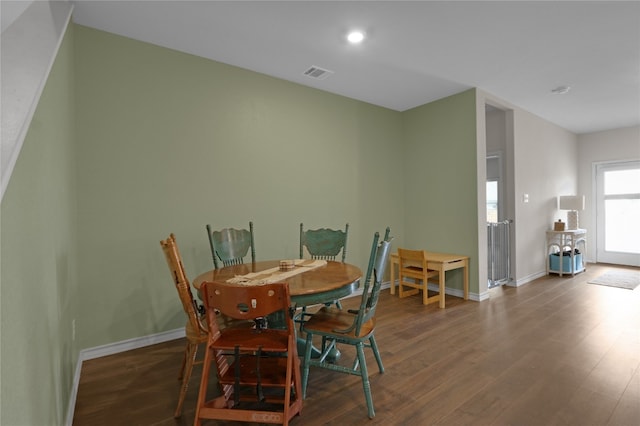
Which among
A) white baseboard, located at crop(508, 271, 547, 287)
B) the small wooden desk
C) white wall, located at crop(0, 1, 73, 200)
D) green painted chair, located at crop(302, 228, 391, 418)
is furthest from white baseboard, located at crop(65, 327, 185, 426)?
white baseboard, located at crop(508, 271, 547, 287)

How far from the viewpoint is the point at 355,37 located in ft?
8.95

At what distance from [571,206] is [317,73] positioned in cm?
504

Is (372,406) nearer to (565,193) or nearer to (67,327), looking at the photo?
(67,327)

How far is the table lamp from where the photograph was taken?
17.9 feet

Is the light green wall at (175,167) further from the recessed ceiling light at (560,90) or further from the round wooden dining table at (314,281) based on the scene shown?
the recessed ceiling light at (560,90)

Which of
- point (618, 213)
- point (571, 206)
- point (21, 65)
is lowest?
point (618, 213)

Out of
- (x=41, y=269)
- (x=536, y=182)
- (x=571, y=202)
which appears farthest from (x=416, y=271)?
(x=571, y=202)

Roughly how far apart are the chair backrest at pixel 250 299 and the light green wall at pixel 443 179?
3.22m

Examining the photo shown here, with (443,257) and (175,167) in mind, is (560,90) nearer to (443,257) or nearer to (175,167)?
(443,257)

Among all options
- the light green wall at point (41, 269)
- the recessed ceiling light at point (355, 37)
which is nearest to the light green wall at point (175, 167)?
the light green wall at point (41, 269)

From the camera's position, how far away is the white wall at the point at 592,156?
599 centimetres

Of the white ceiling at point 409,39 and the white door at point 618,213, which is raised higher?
the white ceiling at point 409,39

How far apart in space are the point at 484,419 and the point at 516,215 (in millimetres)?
3630

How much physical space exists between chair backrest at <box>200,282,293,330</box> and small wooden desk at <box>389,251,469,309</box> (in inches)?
107
